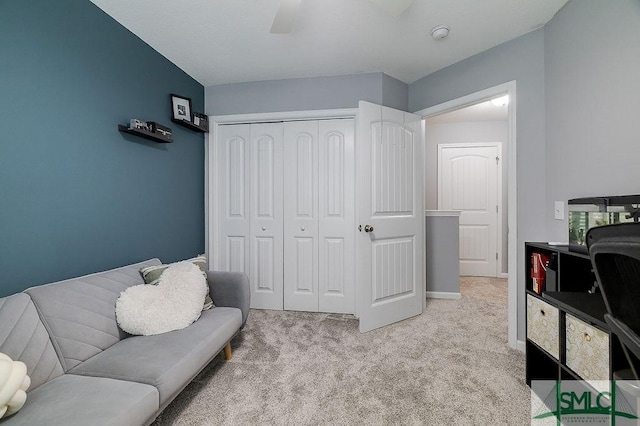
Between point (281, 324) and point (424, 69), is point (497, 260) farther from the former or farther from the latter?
point (281, 324)

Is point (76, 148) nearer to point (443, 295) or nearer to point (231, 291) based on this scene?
point (231, 291)

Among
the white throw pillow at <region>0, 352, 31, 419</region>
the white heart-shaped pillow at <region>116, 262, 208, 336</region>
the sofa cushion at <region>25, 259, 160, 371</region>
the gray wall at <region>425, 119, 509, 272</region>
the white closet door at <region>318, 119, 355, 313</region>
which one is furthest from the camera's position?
the gray wall at <region>425, 119, 509, 272</region>

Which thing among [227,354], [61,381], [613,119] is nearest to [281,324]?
[227,354]

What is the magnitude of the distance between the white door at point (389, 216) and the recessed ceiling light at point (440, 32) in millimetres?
666

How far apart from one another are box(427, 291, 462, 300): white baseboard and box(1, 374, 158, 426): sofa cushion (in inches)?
120

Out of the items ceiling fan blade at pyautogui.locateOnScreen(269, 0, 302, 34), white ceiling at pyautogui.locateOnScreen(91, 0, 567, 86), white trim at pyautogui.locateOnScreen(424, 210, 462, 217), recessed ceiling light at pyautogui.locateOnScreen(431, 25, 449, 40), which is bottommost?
white trim at pyautogui.locateOnScreen(424, 210, 462, 217)

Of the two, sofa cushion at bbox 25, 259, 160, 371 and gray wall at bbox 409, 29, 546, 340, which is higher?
gray wall at bbox 409, 29, 546, 340

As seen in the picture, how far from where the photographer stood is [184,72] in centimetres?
266

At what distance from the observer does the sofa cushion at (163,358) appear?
47.3 inches

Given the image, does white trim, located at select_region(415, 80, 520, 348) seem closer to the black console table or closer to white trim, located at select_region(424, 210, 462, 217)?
the black console table

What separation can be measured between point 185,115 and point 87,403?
2312 millimetres

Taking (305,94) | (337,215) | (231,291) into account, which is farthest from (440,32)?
(231,291)

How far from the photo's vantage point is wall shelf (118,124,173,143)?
1.96m

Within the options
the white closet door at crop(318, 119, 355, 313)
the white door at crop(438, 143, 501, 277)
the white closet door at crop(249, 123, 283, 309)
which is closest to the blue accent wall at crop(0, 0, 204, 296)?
the white closet door at crop(249, 123, 283, 309)
